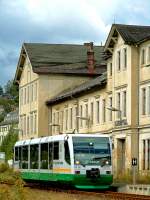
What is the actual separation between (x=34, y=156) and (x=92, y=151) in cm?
669

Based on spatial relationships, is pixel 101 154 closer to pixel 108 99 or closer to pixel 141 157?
pixel 141 157

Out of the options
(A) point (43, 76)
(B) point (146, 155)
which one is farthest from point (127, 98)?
(A) point (43, 76)

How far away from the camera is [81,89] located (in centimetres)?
6644

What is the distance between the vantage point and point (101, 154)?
36.5m

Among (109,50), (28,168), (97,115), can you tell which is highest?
(109,50)

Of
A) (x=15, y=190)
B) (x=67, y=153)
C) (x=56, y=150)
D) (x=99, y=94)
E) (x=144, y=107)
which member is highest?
(x=99, y=94)

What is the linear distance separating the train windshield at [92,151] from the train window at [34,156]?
5512 millimetres

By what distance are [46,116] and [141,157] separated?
2818cm

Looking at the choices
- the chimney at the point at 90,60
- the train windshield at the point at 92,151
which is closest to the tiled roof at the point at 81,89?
the chimney at the point at 90,60

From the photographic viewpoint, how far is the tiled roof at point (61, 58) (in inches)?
3110

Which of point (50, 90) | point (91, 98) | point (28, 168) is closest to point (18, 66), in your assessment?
point (50, 90)

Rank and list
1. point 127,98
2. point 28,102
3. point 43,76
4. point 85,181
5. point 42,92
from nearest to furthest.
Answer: point 85,181 → point 127,98 → point 42,92 → point 43,76 → point 28,102

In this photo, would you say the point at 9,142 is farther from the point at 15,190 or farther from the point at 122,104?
the point at 15,190

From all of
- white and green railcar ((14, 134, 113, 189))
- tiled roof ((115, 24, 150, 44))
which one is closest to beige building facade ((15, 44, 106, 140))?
tiled roof ((115, 24, 150, 44))
